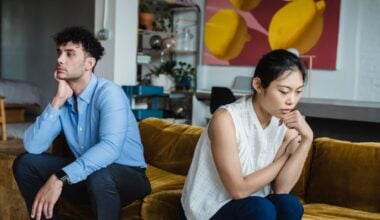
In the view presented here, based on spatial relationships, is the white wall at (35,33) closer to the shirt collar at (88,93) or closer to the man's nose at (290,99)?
the shirt collar at (88,93)

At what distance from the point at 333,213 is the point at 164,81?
3.40 metres

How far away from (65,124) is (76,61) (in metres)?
0.29

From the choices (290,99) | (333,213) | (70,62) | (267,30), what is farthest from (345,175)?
Result: (267,30)

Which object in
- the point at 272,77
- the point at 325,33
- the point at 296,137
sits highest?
the point at 325,33

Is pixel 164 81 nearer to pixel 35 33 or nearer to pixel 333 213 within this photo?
pixel 35 33

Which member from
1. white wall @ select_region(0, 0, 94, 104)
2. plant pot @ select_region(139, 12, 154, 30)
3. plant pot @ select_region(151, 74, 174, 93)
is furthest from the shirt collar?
white wall @ select_region(0, 0, 94, 104)

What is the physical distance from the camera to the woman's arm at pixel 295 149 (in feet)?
4.76

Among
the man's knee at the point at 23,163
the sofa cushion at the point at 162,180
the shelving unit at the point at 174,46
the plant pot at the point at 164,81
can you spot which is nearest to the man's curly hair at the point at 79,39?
the man's knee at the point at 23,163

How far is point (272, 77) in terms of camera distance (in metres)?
1.42

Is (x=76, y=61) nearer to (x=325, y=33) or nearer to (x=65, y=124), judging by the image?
(x=65, y=124)

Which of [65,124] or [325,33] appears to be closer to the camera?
[65,124]

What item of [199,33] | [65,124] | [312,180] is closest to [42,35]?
[199,33]

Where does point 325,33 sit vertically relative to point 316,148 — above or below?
above

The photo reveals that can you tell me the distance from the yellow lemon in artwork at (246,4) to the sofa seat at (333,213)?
10.7 feet
